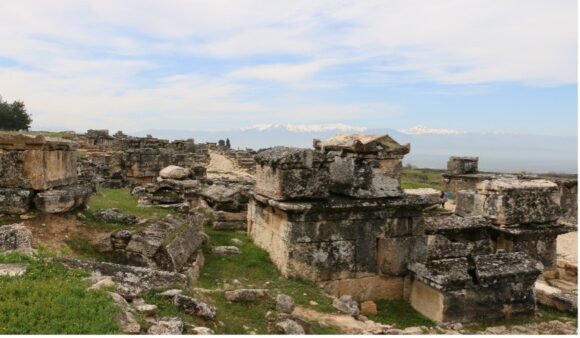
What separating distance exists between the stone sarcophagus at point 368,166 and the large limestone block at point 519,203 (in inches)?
80.6

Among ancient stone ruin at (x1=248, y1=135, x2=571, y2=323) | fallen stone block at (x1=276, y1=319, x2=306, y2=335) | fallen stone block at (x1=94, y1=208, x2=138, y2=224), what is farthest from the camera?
fallen stone block at (x1=94, y1=208, x2=138, y2=224)

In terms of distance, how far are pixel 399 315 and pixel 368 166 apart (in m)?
2.38

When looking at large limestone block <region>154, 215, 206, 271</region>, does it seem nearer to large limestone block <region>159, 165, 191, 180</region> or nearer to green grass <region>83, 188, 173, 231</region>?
green grass <region>83, 188, 173, 231</region>

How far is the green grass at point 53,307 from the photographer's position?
4.04m

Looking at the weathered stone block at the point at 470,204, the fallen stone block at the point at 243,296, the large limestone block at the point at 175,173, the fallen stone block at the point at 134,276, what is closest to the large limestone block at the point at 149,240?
the fallen stone block at the point at 134,276

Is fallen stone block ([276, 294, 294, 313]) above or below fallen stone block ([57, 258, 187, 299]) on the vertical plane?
below

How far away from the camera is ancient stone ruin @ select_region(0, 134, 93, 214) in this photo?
8242 mm

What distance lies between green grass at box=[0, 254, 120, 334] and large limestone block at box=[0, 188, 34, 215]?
11.2ft

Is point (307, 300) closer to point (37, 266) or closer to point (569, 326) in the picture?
point (37, 266)

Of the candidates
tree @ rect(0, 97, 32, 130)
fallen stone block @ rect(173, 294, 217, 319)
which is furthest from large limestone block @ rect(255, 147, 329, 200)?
tree @ rect(0, 97, 32, 130)

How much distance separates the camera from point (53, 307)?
436 centimetres

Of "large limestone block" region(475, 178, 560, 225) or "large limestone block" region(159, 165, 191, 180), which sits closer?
"large limestone block" region(475, 178, 560, 225)

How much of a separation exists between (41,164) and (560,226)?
9.38 m

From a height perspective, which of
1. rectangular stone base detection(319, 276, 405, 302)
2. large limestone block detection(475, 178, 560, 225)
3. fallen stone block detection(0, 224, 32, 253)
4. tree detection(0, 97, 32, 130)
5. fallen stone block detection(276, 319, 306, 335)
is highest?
tree detection(0, 97, 32, 130)
